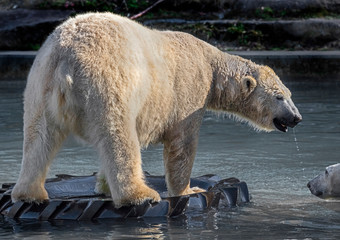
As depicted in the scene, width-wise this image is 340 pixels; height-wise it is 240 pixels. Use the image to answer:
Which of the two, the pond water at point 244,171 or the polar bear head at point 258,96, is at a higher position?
the polar bear head at point 258,96

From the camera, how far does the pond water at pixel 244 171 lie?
15.5 ft

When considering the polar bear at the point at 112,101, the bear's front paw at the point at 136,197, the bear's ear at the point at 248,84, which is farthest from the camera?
the bear's ear at the point at 248,84

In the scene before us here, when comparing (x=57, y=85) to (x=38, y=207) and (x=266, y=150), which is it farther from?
(x=266, y=150)

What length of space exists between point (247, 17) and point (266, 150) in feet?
27.5

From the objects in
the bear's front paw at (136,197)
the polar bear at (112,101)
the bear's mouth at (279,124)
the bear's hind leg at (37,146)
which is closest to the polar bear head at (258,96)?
the bear's mouth at (279,124)

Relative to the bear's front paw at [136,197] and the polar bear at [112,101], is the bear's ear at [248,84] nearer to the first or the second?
the polar bear at [112,101]

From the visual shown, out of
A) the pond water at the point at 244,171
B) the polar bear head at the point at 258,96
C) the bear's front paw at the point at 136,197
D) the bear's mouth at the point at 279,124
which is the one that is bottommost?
the pond water at the point at 244,171

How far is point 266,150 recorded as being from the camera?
7938mm

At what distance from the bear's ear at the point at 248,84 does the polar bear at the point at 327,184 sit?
891 millimetres

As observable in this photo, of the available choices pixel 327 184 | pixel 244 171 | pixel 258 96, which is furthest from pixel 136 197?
pixel 244 171

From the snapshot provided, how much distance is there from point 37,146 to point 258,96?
190 centimetres

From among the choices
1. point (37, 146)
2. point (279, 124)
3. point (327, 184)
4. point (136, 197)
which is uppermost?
point (37, 146)

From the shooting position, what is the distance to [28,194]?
16.2ft

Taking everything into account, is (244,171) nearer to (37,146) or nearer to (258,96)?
(258,96)
